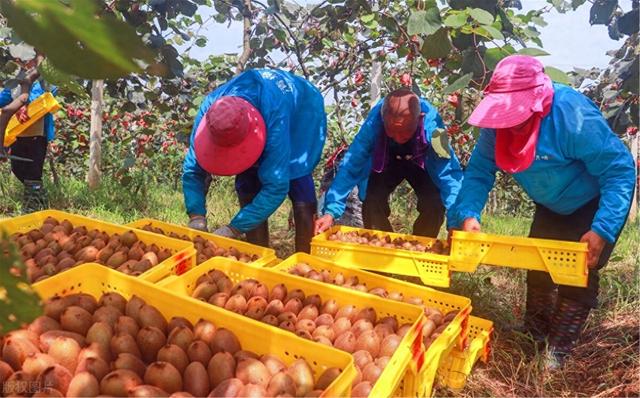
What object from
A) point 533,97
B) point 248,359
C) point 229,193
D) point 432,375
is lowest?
point 229,193

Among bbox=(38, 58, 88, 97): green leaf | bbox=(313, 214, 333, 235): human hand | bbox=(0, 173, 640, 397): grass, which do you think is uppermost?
bbox=(38, 58, 88, 97): green leaf

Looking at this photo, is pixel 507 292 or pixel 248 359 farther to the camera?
pixel 507 292

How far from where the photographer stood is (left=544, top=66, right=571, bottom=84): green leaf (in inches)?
92.0

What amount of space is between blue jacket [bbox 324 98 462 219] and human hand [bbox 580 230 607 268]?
106 centimetres

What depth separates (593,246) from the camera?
7.77ft

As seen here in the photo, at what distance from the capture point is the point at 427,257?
2.62 meters

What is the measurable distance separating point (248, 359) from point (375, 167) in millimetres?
2331

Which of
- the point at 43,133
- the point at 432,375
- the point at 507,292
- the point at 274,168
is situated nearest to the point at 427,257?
the point at 432,375

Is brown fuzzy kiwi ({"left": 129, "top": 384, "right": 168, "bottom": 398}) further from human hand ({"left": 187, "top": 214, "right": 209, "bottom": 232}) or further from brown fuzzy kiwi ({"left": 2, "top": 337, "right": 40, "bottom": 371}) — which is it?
human hand ({"left": 187, "top": 214, "right": 209, "bottom": 232})

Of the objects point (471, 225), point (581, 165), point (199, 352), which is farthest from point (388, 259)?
point (199, 352)

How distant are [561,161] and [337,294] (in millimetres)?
1237

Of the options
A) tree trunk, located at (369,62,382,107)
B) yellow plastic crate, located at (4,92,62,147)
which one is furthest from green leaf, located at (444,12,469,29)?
yellow plastic crate, located at (4,92,62,147)

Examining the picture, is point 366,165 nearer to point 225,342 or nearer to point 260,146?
point 260,146

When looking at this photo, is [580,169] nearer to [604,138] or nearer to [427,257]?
[604,138]
